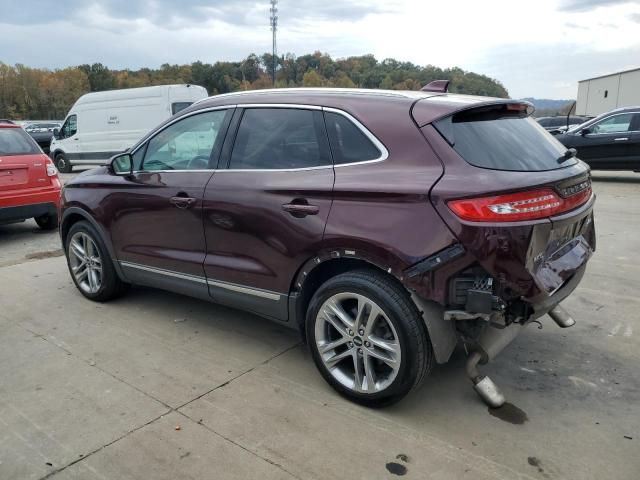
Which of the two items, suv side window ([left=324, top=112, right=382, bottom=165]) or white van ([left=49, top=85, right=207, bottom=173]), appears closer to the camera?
suv side window ([left=324, top=112, right=382, bottom=165])

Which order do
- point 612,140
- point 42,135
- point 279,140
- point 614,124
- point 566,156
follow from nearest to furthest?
point 566,156
point 279,140
point 612,140
point 614,124
point 42,135

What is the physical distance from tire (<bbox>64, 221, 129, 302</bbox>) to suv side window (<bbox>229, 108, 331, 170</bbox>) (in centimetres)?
177

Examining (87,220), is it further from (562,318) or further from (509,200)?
(562,318)

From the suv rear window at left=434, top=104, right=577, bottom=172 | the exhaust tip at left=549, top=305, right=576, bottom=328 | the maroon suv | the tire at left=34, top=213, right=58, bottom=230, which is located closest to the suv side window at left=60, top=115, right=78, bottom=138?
the tire at left=34, top=213, right=58, bottom=230

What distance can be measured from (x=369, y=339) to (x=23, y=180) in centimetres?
627

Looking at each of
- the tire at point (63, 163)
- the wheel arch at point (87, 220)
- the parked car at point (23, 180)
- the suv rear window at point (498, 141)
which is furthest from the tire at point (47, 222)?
the tire at point (63, 163)

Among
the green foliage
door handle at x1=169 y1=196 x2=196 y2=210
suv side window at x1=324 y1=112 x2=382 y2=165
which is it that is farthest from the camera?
the green foliage

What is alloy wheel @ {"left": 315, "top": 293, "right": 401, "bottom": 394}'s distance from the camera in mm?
2854

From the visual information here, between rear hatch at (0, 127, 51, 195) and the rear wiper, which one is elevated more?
the rear wiper

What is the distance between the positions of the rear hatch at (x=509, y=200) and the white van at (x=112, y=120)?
13.0 metres

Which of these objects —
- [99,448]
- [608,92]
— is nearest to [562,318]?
[99,448]

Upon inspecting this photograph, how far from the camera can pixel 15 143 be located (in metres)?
7.38

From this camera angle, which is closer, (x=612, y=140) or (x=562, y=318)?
(x=562, y=318)

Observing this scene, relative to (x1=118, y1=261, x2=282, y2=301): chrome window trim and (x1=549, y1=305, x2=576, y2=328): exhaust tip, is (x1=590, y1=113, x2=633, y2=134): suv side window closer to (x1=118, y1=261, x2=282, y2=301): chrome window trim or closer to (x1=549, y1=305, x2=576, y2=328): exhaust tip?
(x1=549, y1=305, x2=576, y2=328): exhaust tip
